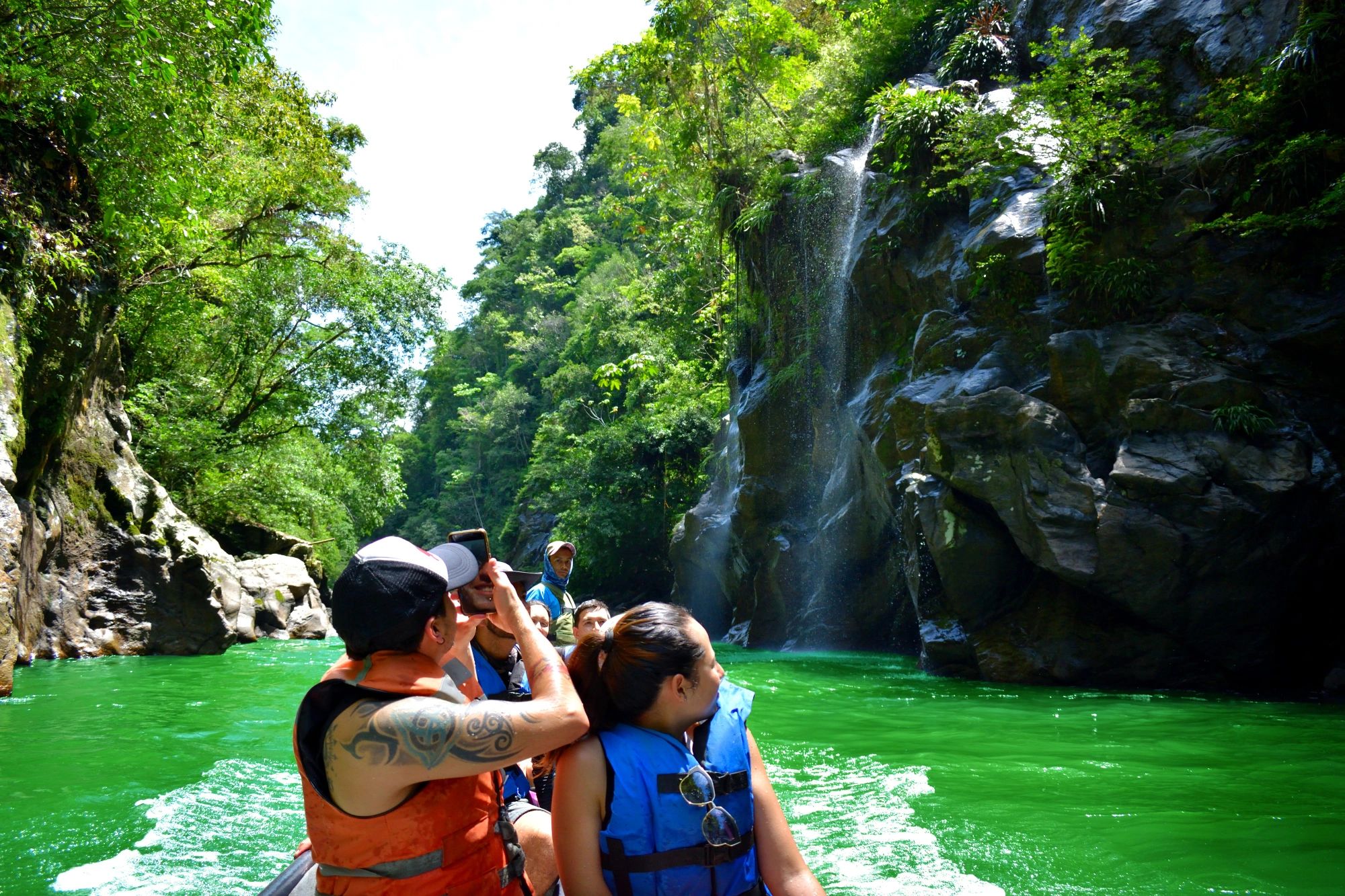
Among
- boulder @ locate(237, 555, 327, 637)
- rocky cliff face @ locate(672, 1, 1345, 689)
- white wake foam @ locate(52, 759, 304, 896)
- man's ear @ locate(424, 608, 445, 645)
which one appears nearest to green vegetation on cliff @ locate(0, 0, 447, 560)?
boulder @ locate(237, 555, 327, 637)

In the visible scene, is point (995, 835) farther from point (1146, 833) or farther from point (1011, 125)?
point (1011, 125)

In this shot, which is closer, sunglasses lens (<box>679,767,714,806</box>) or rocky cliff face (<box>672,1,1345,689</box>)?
sunglasses lens (<box>679,767,714,806</box>)

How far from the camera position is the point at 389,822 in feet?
6.64

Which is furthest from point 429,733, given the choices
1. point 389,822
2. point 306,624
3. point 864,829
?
point 306,624

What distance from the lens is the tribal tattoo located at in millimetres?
1934

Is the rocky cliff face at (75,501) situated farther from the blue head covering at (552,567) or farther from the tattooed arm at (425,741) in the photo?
the tattooed arm at (425,741)

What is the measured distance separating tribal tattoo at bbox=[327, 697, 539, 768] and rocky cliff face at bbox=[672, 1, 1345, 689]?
8.96 metres

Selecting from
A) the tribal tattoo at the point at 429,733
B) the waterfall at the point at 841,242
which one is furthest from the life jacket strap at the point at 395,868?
the waterfall at the point at 841,242

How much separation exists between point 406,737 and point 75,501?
12477 millimetres

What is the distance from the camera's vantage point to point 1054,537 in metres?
9.79

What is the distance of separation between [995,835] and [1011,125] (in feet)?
34.8

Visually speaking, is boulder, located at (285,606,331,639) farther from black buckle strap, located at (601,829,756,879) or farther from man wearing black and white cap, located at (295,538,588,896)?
black buckle strap, located at (601,829,756,879)

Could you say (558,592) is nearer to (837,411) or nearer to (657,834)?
(657,834)

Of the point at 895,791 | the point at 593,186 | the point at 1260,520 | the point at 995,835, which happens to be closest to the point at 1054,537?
the point at 1260,520
